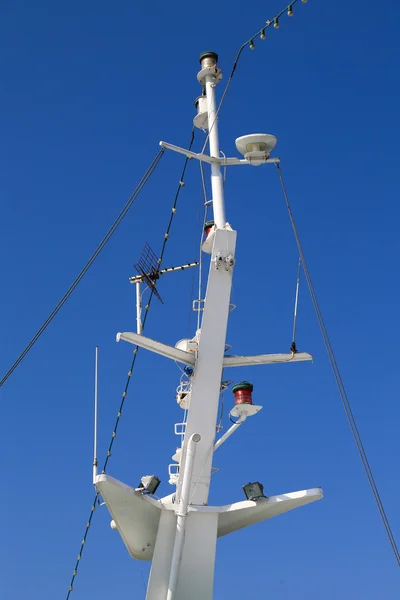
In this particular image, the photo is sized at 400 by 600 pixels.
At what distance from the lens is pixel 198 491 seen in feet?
54.9

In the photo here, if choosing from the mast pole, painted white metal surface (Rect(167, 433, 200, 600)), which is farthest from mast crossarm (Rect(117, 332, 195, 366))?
the mast pole

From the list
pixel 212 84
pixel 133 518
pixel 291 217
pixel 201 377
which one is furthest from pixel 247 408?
pixel 212 84

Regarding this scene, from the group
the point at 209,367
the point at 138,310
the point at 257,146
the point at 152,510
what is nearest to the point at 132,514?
the point at 152,510

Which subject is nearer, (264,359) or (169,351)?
(169,351)

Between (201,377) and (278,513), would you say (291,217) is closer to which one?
(201,377)

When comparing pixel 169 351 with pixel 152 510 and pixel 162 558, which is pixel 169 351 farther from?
pixel 162 558

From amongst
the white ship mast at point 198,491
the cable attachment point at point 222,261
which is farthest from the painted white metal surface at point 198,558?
the cable attachment point at point 222,261

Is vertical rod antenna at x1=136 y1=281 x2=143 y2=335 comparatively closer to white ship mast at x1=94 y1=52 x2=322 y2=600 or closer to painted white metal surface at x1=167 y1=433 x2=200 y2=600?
white ship mast at x1=94 y1=52 x2=322 y2=600

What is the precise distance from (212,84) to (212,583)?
40.8ft

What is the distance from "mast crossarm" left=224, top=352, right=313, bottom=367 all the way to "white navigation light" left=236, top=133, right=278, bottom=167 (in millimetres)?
4959

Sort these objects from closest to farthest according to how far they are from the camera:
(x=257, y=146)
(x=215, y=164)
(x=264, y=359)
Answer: (x=264, y=359) < (x=257, y=146) < (x=215, y=164)

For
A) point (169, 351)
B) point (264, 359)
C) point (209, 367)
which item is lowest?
point (209, 367)

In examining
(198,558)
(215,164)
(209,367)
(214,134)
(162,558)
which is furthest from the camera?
(214,134)

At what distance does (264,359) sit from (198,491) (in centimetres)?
330
